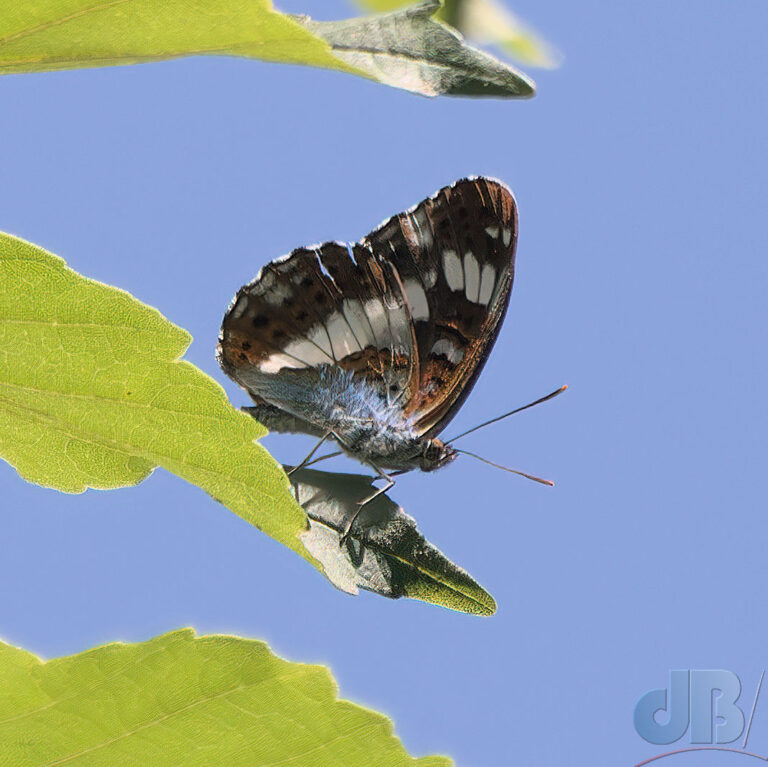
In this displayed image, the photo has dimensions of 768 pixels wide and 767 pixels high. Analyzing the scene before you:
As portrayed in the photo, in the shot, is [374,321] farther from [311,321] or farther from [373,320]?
[311,321]

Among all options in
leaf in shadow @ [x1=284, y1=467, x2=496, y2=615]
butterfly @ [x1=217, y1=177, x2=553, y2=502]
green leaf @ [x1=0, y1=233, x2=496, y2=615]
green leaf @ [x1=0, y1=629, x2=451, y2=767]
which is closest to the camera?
green leaf @ [x1=0, y1=233, x2=496, y2=615]

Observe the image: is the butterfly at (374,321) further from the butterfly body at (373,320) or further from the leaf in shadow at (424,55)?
the leaf in shadow at (424,55)

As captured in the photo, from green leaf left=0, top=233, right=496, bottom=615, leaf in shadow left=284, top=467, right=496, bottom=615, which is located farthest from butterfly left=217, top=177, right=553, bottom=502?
green leaf left=0, top=233, right=496, bottom=615

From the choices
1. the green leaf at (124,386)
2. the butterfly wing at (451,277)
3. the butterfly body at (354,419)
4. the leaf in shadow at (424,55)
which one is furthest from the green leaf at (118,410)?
the butterfly wing at (451,277)

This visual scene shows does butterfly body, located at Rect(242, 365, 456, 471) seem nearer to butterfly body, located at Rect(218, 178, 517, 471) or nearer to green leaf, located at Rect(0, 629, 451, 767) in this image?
→ butterfly body, located at Rect(218, 178, 517, 471)

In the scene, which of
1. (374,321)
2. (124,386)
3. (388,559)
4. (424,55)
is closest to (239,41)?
(424,55)
